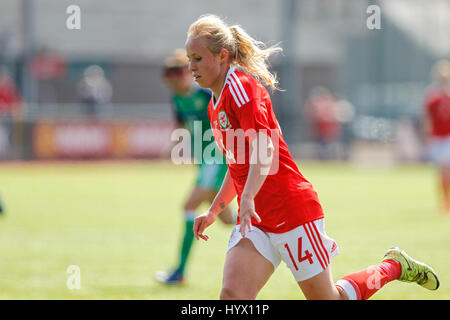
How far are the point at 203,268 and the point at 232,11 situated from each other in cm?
2970

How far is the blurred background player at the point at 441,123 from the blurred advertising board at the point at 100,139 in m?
10.7

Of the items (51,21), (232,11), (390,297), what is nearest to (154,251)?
(390,297)

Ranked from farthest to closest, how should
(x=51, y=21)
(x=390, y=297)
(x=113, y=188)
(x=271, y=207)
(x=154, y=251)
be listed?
(x=51, y=21)
(x=113, y=188)
(x=154, y=251)
(x=390, y=297)
(x=271, y=207)

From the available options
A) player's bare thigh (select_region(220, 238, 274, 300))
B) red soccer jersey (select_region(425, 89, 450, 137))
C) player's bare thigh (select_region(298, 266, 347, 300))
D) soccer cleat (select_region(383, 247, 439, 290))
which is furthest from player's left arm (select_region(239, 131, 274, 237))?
red soccer jersey (select_region(425, 89, 450, 137))

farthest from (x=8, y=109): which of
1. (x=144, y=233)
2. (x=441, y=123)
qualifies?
(x=441, y=123)

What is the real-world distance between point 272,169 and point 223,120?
1.32 ft

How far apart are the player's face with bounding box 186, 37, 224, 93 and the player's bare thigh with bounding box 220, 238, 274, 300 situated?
97 cm

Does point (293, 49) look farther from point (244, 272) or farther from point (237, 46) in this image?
point (244, 272)

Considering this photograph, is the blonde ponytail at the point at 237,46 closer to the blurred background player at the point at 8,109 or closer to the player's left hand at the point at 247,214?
the player's left hand at the point at 247,214

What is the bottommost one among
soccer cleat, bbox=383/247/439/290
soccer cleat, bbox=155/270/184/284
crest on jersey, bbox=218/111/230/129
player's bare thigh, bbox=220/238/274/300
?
soccer cleat, bbox=155/270/184/284

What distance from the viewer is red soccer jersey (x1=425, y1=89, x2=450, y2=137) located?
13836 millimetres

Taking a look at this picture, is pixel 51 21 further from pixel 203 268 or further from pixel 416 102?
pixel 203 268

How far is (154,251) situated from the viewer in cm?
970

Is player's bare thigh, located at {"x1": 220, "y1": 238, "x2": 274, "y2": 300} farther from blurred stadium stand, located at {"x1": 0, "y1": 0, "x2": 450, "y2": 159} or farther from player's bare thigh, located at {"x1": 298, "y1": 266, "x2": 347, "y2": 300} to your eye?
blurred stadium stand, located at {"x1": 0, "y1": 0, "x2": 450, "y2": 159}
